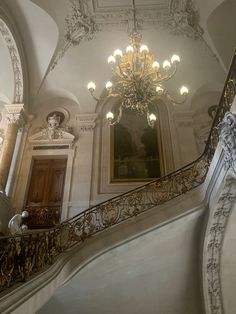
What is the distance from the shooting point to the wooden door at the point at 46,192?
26.4ft

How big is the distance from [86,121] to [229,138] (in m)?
6.41

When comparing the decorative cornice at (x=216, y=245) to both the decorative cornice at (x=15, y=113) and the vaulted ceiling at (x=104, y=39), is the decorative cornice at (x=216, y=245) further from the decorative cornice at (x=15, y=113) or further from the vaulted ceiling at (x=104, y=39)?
the decorative cornice at (x=15, y=113)

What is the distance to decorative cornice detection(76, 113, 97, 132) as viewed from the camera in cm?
971

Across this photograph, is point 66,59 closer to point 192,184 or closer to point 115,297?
point 192,184

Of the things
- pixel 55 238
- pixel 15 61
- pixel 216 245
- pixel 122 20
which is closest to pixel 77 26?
pixel 122 20

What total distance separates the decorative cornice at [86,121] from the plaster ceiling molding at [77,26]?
2.08 metres

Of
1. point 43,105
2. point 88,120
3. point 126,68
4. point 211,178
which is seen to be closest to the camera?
point 211,178

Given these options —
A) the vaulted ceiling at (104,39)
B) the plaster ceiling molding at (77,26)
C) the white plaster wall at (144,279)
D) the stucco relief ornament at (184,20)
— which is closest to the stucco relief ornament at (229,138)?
the white plaster wall at (144,279)

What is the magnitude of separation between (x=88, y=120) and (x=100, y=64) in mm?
2008

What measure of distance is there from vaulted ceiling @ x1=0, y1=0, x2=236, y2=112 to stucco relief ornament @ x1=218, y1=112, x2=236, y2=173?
19.2ft

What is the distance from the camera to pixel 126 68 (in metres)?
6.29

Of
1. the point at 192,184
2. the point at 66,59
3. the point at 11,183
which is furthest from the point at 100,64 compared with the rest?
the point at 192,184

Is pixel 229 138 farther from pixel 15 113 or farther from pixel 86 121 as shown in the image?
pixel 15 113

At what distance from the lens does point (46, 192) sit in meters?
8.76
